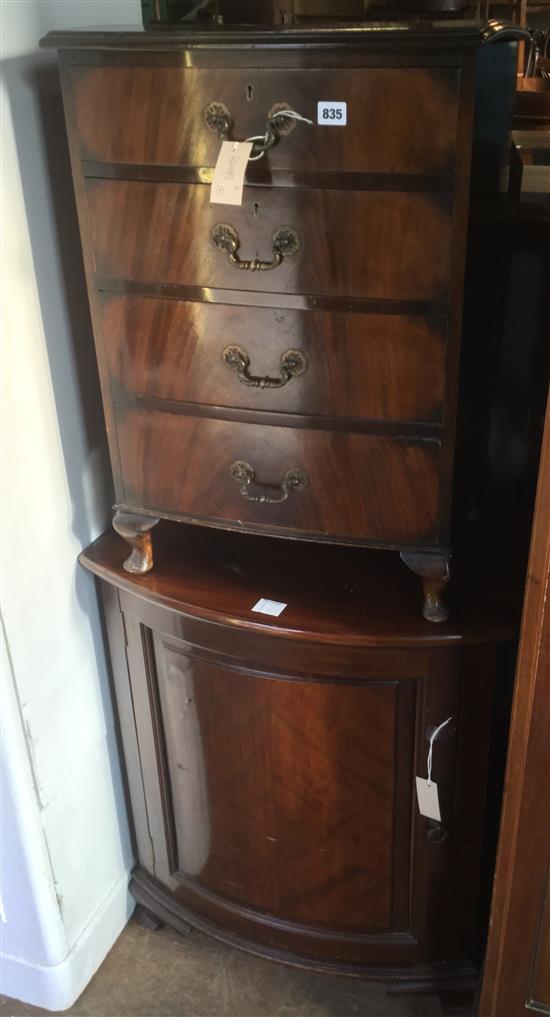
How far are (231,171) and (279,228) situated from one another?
Result: 7 centimetres

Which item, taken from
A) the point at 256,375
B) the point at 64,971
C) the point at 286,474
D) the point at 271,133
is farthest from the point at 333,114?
the point at 64,971

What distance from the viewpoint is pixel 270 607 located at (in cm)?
120

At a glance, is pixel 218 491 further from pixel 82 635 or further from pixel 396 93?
pixel 396 93

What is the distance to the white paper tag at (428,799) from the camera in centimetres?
123

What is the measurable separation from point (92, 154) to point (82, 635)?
2.26 feet

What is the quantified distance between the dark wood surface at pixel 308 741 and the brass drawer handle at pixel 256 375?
1.00 feet

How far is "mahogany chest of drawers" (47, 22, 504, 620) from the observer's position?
2.95 ft

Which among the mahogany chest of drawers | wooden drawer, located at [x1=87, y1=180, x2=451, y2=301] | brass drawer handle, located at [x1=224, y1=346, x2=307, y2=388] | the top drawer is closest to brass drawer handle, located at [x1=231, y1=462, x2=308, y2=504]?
the mahogany chest of drawers

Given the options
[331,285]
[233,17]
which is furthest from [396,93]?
[233,17]

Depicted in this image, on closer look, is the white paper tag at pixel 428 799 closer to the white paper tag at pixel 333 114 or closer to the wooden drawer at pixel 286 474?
the wooden drawer at pixel 286 474

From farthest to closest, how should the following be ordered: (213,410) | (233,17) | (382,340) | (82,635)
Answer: (82,635) < (233,17) < (213,410) < (382,340)

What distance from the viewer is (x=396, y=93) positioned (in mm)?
883

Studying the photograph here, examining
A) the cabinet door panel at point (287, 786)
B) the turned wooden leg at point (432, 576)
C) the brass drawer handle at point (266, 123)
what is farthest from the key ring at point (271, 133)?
the cabinet door panel at point (287, 786)

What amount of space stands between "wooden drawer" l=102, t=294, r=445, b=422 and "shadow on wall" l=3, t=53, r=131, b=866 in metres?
0.14
